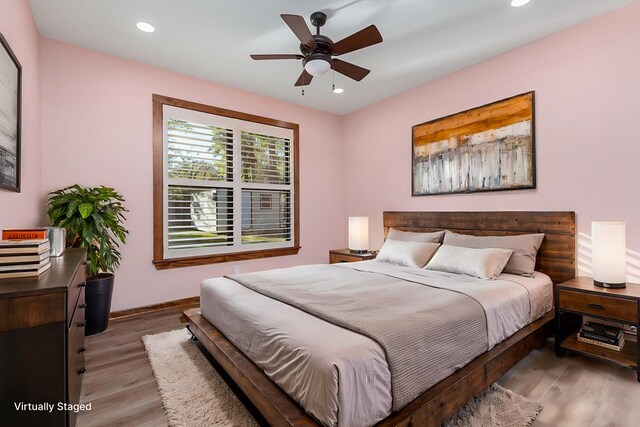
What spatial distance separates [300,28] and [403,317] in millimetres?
2096

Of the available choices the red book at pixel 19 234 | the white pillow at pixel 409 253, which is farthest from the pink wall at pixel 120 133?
the white pillow at pixel 409 253

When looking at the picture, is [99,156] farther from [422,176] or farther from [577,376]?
[577,376]

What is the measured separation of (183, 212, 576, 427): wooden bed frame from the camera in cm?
151

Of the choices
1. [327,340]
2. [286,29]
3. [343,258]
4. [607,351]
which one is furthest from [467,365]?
[286,29]

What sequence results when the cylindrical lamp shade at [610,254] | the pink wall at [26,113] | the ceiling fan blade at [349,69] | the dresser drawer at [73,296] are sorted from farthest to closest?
the ceiling fan blade at [349,69] → the cylindrical lamp shade at [610,254] → the pink wall at [26,113] → the dresser drawer at [73,296]

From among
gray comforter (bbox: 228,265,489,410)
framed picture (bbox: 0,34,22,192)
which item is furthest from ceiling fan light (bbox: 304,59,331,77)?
framed picture (bbox: 0,34,22,192)

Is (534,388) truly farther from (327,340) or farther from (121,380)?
(121,380)

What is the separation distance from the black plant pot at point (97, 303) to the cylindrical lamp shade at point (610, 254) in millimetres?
4386

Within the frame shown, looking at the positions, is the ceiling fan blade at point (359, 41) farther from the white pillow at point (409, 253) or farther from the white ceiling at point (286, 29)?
the white pillow at point (409, 253)

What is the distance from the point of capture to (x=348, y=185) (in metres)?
5.50

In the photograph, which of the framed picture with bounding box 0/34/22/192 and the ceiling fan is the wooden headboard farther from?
the framed picture with bounding box 0/34/22/192

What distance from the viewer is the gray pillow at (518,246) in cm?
293

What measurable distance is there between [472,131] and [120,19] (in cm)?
377

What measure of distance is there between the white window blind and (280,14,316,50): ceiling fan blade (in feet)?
7.16
